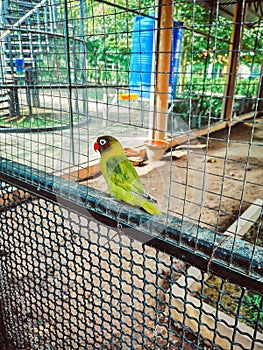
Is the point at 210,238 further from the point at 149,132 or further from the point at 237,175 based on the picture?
the point at 149,132

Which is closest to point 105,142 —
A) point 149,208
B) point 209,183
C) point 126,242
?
point 149,208

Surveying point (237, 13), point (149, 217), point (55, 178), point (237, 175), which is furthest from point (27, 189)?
point (237, 13)

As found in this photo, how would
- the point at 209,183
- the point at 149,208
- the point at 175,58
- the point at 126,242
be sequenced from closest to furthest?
the point at 149,208 → the point at 175,58 → the point at 126,242 → the point at 209,183

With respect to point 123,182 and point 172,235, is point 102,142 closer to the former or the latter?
point 123,182

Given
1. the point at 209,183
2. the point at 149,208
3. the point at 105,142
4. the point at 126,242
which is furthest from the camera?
the point at 209,183

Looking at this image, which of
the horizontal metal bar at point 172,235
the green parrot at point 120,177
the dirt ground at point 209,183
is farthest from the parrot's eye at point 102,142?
the dirt ground at point 209,183

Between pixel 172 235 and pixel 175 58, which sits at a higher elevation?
pixel 175 58

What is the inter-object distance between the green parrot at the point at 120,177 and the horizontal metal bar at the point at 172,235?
3.9 inches

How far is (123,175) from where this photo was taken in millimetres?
844

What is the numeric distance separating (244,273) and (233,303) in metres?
1.20

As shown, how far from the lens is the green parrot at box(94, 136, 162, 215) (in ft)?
2.62

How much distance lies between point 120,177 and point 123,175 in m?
0.01

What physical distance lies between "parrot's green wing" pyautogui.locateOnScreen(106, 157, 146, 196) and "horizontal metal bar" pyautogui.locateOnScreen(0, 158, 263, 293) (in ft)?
0.33

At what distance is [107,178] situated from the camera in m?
0.88
